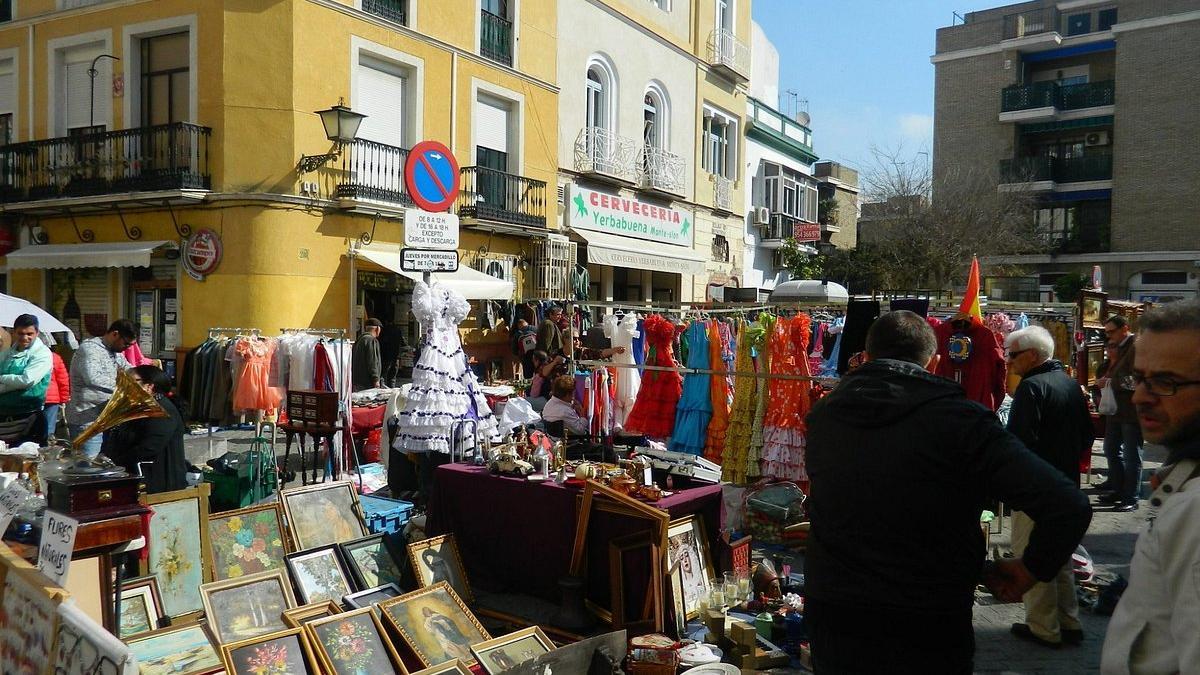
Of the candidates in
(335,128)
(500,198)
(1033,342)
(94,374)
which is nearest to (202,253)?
(335,128)

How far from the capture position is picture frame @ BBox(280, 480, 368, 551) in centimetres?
539

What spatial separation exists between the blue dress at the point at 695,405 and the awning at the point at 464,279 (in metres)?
7.49

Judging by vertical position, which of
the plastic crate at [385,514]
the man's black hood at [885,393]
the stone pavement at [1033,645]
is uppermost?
the man's black hood at [885,393]

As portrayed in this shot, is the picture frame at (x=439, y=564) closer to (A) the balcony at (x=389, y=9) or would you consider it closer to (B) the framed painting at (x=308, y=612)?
(B) the framed painting at (x=308, y=612)

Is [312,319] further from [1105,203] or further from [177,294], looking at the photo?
[1105,203]

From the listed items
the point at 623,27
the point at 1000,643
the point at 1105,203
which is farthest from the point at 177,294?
the point at 1105,203

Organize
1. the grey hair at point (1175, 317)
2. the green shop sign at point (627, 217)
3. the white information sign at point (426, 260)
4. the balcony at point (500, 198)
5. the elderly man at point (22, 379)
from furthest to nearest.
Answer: the green shop sign at point (627, 217), the balcony at point (500, 198), the elderly man at point (22, 379), the white information sign at point (426, 260), the grey hair at point (1175, 317)

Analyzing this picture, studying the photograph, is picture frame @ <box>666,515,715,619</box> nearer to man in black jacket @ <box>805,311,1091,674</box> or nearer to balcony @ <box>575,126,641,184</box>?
man in black jacket @ <box>805,311,1091,674</box>

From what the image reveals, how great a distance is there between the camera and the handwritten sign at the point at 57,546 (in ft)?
10.3

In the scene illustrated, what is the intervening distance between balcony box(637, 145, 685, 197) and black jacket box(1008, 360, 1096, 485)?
16.6 meters

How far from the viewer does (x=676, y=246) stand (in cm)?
2297

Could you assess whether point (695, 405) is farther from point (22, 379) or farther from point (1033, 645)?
point (22, 379)

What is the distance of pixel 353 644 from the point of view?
4.00 metres

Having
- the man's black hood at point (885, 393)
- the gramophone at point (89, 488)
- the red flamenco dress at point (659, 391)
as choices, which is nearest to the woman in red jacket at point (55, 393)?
the gramophone at point (89, 488)
